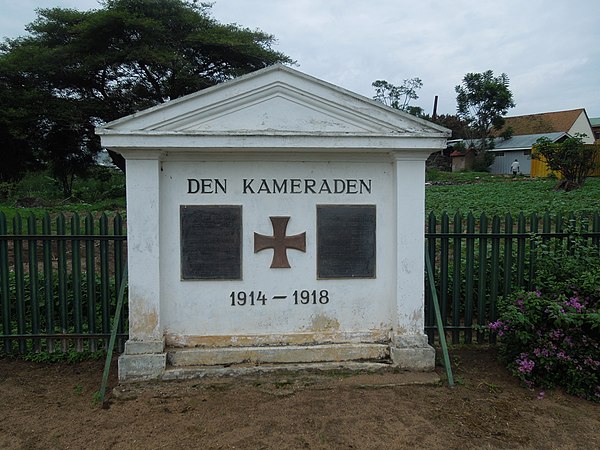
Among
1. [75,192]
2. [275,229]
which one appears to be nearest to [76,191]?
[75,192]

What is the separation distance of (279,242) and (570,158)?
58.7 ft

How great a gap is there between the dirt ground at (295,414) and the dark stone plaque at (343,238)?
38.1 inches

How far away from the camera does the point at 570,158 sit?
18.8 meters

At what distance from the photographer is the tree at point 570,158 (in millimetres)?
18625

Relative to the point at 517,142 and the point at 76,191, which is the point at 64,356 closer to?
the point at 76,191

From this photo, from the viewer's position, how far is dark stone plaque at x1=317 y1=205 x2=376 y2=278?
4684 mm

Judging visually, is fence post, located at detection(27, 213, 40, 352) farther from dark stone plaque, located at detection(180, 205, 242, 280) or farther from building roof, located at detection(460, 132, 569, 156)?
building roof, located at detection(460, 132, 569, 156)

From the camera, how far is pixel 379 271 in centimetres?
474

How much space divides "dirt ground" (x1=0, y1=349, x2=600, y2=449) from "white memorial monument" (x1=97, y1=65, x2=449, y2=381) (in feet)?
1.01

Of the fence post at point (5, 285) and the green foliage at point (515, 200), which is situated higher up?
the green foliage at point (515, 200)

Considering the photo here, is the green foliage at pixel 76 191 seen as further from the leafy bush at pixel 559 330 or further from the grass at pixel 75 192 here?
the leafy bush at pixel 559 330

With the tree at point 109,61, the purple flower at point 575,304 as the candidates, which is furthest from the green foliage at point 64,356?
the tree at point 109,61

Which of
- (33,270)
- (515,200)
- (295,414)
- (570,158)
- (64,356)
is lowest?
(295,414)

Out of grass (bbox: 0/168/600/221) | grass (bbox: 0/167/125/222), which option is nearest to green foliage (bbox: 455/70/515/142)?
grass (bbox: 0/168/600/221)
